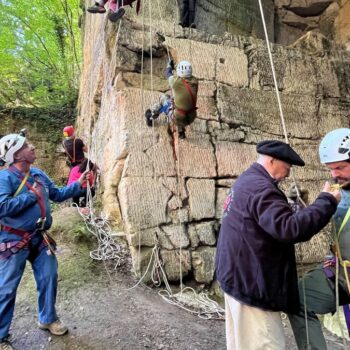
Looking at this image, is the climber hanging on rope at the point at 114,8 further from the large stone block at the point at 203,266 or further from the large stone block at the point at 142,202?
the large stone block at the point at 203,266

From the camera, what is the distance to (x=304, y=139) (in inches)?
220

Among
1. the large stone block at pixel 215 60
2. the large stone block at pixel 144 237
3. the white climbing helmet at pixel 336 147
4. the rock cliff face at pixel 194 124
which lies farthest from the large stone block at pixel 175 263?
the large stone block at pixel 215 60

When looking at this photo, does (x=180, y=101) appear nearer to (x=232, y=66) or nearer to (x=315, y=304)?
(x=232, y=66)

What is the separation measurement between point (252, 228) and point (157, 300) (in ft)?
7.15

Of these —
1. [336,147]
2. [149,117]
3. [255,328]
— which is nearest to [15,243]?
[255,328]

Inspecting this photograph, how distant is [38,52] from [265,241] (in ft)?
37.2

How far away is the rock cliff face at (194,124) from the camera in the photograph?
4430 mm

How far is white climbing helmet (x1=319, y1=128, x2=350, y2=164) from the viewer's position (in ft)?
7.93

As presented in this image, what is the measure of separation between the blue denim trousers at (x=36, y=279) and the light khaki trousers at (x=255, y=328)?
5.34 ft

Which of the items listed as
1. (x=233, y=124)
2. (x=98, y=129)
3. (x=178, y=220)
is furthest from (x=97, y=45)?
(x=178, y=220)

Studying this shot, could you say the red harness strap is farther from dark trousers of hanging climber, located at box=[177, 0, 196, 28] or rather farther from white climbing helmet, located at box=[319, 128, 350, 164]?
dark trousers of hanging climber, located at box=[177, 0, 196, 28]

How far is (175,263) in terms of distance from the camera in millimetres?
4277

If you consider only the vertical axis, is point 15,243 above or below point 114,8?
below

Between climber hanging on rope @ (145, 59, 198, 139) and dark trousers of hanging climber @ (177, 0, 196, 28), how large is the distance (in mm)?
1463
